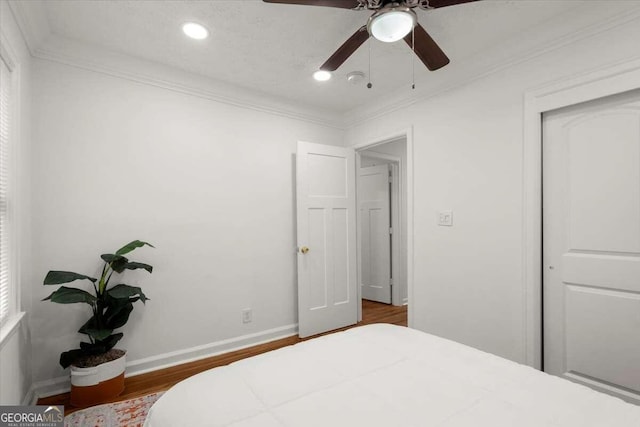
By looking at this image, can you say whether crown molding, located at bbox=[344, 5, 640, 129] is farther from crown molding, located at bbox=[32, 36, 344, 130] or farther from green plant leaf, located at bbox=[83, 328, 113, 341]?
green plant leaf, located at bbox=[83, 328, 113, 341]

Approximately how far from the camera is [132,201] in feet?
Result: 8.32

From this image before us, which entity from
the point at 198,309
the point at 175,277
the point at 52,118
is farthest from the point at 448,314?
the point at 52,118

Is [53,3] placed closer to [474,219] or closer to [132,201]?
[132,201]

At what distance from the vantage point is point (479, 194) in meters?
2.53

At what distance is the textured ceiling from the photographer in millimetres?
1954

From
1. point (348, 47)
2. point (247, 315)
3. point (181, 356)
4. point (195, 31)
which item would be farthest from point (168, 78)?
point (181, 356)

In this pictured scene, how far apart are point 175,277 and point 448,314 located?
2372 mm

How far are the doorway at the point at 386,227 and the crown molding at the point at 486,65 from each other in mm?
1011

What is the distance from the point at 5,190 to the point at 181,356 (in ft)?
5.76

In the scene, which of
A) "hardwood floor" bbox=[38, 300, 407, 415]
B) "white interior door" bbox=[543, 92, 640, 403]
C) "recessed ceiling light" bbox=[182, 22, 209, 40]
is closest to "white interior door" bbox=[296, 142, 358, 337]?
"hardwood floor" bbox=[38, 300, 407, 415]

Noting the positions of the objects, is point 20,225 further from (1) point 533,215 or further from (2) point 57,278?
(1) point 533,215

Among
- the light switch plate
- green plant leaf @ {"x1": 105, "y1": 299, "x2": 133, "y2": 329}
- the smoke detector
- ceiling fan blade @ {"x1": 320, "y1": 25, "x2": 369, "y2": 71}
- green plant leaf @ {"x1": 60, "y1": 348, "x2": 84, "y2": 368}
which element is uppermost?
the smoke detector
